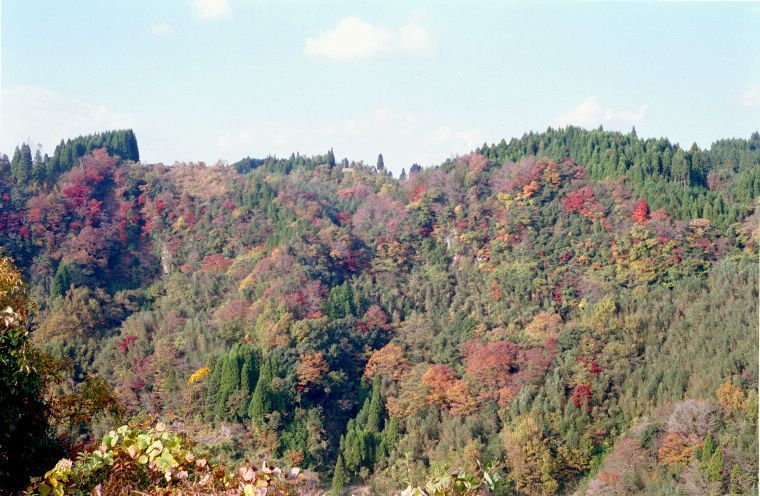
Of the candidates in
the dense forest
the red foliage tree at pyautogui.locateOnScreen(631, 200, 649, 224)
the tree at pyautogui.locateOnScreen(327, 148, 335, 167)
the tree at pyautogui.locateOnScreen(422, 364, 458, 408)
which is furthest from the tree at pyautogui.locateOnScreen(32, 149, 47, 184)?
the red foliage tree at pyautogui.locateOnScreen(631, 200, 649, 224)

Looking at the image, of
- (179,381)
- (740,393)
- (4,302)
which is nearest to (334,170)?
(179,381)

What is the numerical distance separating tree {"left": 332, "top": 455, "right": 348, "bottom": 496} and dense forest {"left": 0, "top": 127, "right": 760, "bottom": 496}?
0.09m

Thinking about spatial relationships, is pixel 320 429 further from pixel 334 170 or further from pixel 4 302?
pixel 334 170

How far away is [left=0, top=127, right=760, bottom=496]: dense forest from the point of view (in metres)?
25.9

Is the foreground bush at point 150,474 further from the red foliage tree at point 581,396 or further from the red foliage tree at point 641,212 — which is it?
the red foliage tree at point 641,212

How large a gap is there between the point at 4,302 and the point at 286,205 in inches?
1513

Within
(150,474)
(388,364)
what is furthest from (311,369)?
(150,474)

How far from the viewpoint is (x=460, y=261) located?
134 ft

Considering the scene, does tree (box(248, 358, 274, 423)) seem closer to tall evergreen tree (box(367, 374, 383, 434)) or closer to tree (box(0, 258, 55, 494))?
tall evergreen tree (box(367, 374, 383, 434))

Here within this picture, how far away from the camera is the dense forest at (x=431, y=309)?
85.0 ft

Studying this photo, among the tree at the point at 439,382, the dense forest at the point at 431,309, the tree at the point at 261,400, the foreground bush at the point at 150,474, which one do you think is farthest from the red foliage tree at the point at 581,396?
the foreground bush at the point at 150,474

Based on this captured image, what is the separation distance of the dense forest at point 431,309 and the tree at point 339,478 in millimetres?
85

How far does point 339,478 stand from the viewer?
1072 inches

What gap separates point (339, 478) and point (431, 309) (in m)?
12.3
